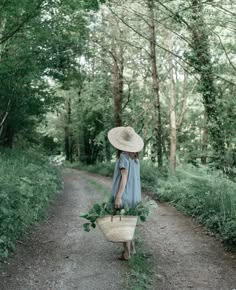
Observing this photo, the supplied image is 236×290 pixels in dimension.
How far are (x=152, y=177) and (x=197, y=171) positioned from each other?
512 centimetres

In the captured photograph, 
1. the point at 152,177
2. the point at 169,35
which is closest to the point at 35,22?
the point at 152,177

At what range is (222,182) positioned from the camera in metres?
11.2

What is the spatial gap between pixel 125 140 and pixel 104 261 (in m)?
2.16

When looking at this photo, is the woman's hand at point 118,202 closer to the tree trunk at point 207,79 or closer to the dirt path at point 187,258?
the dirt path at point 187,258

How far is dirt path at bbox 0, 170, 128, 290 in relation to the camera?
5934 mm

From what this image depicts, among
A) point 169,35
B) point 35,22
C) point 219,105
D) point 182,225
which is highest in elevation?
point 169,35

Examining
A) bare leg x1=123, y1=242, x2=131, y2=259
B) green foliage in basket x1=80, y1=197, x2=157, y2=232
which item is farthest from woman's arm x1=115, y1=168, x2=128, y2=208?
bare leg x1=123, y1=242, x2=131, y2=259

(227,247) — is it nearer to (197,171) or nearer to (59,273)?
(59,273)

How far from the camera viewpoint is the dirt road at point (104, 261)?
5.98m


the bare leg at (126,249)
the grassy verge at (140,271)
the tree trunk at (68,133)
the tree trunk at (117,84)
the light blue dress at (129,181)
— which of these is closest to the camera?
the grassy verge at (140,271)

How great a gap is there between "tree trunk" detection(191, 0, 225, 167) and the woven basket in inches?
272

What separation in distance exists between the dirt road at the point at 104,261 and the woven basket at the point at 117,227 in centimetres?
53

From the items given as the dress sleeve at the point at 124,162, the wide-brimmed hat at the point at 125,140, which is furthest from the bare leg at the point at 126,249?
the wide-brimmed hat at the point at 125,140

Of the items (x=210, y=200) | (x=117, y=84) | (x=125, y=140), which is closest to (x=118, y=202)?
(x=125, y=140)
